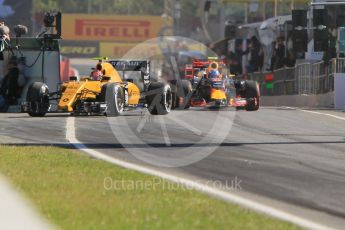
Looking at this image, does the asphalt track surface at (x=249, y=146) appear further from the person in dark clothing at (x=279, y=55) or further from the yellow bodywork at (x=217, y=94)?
the person in dark clothing at (x=279, y=55)

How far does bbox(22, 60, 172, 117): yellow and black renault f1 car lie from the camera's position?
899 inches

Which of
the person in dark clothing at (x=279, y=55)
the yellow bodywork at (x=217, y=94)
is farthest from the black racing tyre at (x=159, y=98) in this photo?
the person in dark clothing at (x=279, y=55)

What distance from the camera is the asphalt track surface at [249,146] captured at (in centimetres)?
1058

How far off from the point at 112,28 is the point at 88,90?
93.9 metres

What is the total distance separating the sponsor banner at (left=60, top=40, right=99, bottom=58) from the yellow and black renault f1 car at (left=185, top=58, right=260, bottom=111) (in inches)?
3454

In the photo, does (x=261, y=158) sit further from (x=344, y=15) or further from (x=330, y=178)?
(x=344, y=15)

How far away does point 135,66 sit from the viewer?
24906 mm

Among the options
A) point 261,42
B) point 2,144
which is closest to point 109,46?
point 261,42

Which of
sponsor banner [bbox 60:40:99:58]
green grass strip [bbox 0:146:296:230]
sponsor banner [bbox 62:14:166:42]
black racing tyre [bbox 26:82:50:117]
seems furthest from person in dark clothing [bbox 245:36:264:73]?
sponsor banner [bbox 60:40:99:58]

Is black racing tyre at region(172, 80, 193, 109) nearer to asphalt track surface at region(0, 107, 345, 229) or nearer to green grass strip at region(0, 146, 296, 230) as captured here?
asphalt track surface at region(0, 107, 345, 229)

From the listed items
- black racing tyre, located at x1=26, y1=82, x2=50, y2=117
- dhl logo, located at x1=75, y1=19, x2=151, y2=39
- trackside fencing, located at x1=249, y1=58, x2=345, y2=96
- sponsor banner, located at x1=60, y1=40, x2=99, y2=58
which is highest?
dhl logo, located at x1=75, y1=19, x2=151, y2=39

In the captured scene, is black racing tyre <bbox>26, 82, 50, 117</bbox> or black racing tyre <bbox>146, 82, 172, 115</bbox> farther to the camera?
black racing tyre <bbox>146, 82, 172, 115</bbox>

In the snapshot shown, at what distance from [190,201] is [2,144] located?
667 cm

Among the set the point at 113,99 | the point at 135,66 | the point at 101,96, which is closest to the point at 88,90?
the point at 101,96
